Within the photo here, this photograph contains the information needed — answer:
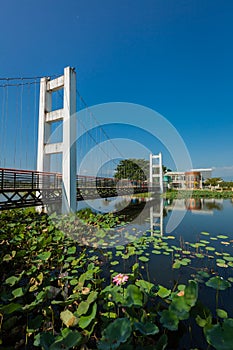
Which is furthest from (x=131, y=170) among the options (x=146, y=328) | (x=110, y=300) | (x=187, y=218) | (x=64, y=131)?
(x=146, y=328)

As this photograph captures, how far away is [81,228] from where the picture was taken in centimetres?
282

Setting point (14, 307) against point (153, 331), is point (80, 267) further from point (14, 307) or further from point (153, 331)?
point (153, 331)

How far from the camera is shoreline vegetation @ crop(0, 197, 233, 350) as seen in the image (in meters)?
0.65

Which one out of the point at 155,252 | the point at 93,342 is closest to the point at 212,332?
the point at 93,342

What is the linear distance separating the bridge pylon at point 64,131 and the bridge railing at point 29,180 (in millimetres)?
244

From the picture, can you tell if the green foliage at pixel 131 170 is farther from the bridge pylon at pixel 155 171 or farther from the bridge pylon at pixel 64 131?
the bridge pylon at pixel 64 131

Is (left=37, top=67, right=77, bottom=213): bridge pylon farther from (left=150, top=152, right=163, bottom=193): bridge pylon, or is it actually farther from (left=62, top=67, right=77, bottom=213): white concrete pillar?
(left=150, top=152, right=163, bottom=193): bridge pylon

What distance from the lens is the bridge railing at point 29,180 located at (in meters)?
3.24

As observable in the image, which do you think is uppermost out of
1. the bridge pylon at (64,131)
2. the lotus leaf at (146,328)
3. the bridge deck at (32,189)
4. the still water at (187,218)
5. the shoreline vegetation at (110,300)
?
the bridge pylon at (64,131)

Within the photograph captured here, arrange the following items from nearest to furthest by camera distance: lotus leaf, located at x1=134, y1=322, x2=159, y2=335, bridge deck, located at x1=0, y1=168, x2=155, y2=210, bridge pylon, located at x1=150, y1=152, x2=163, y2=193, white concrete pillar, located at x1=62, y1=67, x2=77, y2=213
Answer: lotus leaf, located at x1=134, y1=322, x2=159, y2=335 < bridge deck, located at x1=0, y1=168, x2=155, y2=210 < white concrete pillar, located at x1=62, y1=67, x2=77, y2=213 < bridge pylon, located at x1=150, y1=152, x2=163, y2=193

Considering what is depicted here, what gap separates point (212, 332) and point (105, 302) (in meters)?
0.64

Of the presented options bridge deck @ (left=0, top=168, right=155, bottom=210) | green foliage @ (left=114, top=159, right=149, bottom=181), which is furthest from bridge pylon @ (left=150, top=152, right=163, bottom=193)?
bridge deck @ (left=0, top=168, right=155, bottom=210)

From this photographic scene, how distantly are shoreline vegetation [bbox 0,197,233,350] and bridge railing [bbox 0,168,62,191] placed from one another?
1173mm

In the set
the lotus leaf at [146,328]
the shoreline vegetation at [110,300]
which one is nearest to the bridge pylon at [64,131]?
the shoreline vegetation at [110,300]
